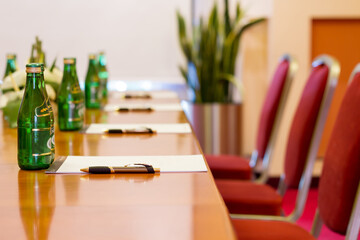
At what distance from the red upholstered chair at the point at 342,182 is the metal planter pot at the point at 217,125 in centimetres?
266

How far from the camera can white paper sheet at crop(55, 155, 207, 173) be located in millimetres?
1385

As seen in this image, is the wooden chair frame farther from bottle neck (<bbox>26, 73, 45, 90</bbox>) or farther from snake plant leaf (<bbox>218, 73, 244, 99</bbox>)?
snake plant leaf (<bbox>218, 73, 244, 99</bbox>)

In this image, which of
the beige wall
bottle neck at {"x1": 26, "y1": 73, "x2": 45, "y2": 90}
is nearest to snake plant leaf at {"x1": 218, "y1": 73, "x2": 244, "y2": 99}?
the beige wall

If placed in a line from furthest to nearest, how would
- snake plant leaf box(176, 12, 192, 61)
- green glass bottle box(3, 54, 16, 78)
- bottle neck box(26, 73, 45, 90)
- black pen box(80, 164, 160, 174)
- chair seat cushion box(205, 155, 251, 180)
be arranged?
snake plant leaf box(176, 12, 192, 61)
chair seat cushion box(205, 155, 251, 180)
green glass bottle box(3, 54, 16, 78)
bottle neck box(26, 73, 45, 90)
black pen box(80, 164, 160, 174)

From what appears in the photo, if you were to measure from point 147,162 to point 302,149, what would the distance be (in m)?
0.92

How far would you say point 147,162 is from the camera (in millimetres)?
1455

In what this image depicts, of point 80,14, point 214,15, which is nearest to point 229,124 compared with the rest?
point 214,15

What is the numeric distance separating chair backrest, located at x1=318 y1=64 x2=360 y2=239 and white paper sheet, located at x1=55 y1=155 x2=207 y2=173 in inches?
15.7

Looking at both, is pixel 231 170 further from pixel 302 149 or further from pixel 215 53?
pixel 215 53

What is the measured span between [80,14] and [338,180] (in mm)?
3839

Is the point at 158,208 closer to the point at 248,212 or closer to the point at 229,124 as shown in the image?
the point at 248,212

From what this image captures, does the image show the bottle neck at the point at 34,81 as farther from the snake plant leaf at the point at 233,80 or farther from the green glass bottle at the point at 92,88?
the snake plant leaf at the point at 233,80

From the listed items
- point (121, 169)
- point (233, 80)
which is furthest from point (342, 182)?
point (233, 80)

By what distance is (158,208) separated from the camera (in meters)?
1.06
